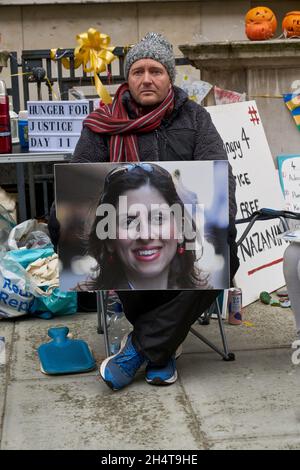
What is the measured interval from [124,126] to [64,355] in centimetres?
126

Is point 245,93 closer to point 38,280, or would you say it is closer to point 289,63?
point 289,63

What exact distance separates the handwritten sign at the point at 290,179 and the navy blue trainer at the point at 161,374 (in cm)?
211

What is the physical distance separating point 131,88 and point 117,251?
2.79ft

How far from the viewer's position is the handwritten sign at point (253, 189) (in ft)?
16.7

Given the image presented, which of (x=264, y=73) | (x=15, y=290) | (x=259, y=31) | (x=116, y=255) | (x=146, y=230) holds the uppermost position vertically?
(x=259, y=31)

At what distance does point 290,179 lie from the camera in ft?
18.6

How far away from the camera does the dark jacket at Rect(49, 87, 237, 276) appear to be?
152 inches

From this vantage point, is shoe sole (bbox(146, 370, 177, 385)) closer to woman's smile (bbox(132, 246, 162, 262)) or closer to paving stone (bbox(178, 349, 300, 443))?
paving stone (bbox(178, 349, 300, 443))

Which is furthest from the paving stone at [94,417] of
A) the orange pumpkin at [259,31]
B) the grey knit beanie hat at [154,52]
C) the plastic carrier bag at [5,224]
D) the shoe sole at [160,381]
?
the orange pumpkin at [259,31]

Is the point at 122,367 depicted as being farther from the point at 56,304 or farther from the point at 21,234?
the point at 21,234

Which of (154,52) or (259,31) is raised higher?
(259,31)

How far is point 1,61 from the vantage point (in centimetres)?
650

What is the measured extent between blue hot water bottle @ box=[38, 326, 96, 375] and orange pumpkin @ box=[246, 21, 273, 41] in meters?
2.85

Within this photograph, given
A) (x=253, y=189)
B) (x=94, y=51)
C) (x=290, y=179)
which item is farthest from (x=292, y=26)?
(x=94, y=51)
